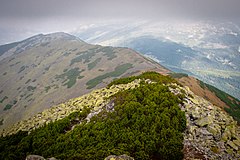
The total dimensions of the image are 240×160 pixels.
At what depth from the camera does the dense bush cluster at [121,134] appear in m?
18.8

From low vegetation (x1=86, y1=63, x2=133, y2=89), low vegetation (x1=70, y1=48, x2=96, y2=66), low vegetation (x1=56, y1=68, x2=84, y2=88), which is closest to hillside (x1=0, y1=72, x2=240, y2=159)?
low vegetation (x1=86, y1=63, x2=133, y2=89)

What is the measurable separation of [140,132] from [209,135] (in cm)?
685

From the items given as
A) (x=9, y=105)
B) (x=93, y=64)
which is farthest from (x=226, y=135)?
(x=93, y=64)

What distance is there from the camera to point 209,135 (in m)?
20.8

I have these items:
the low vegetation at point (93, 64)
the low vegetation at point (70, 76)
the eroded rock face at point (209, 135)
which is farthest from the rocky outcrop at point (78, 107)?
the low vegetation at point (93, 64)

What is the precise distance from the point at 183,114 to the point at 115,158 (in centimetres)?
993

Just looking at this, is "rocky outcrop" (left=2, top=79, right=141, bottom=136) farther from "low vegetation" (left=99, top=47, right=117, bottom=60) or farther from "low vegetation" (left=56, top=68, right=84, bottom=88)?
"low vegetation" (left=99, top=47, right=117, bottom=60)

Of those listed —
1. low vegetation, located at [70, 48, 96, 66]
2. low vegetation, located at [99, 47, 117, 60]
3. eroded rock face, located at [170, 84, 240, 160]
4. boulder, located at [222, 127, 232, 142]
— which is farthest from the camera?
low vegetation, located at [70, 48, 96, 66]

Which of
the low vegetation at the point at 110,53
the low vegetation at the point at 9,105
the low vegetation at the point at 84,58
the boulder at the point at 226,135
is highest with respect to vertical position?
the boulder at the point at 226,135

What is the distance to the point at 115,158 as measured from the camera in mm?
15883

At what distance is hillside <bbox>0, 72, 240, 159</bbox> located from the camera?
1888 centimetres

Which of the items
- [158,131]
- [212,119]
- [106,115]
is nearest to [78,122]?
[106,115]

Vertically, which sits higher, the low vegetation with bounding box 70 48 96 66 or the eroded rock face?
the eroded rock face

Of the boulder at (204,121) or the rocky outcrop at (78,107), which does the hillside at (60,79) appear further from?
the boulder at (204,121)
